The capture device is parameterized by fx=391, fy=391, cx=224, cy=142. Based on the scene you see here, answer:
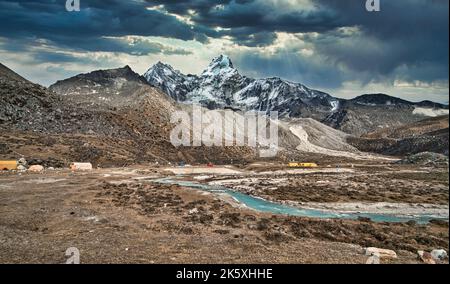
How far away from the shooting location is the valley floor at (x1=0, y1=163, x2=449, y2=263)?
24.7 metres

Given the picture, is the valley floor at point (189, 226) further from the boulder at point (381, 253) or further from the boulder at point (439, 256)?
the boulder at point (439, 256)

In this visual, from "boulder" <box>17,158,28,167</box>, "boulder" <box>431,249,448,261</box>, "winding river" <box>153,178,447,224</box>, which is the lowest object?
"winding river" <box>153,178,447,224</box>

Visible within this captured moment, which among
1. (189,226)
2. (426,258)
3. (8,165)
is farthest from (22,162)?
(426,258)

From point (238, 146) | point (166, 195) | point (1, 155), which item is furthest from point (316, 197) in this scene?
point (238, 146)

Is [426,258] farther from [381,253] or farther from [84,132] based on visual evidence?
[84,132]

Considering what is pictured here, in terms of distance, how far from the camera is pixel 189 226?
3400 centimetres

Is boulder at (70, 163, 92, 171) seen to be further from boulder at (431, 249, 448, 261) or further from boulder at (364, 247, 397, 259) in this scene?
boulder at (431, 249, 448, 261)

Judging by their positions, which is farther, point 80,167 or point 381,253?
point 80,167

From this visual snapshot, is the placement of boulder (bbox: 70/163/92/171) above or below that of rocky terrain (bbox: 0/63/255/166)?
below

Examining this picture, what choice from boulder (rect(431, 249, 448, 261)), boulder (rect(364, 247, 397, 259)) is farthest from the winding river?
boulder (rect(431, 249, 448, 261))

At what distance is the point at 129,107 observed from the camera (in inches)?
6462

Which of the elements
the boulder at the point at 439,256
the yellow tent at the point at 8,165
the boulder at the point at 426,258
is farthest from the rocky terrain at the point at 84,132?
the boulder at the point at 439,256

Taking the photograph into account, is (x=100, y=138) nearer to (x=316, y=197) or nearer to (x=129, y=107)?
(x=129, y=107)
